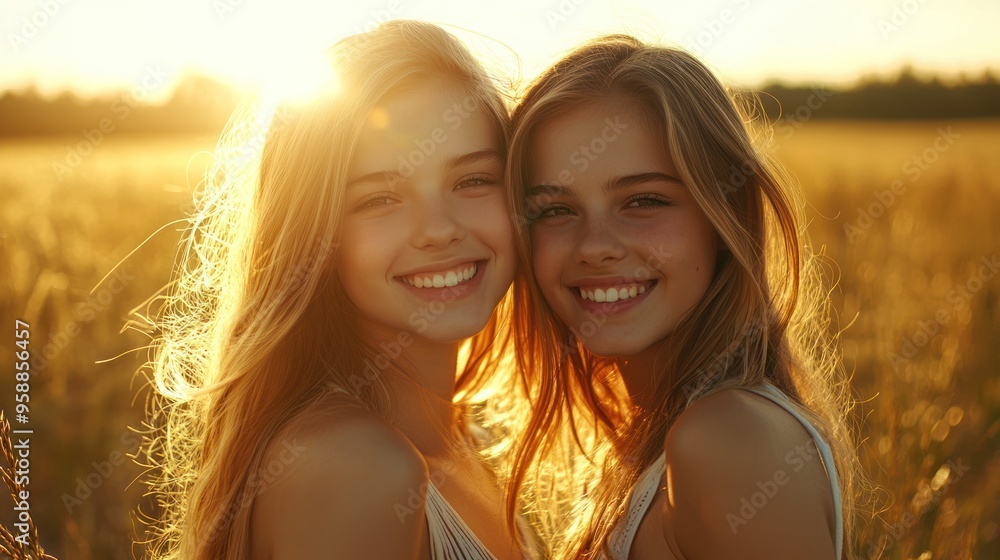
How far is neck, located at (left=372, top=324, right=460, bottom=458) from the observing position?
101 inches

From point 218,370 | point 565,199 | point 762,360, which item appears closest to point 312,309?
point 218,370

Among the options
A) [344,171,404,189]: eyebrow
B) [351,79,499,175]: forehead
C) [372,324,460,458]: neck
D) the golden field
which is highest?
[351,79,499,175]: forehead

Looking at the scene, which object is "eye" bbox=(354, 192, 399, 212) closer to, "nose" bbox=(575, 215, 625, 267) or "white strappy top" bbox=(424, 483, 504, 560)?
"nose" bbox=(575, 215, 625, 267)

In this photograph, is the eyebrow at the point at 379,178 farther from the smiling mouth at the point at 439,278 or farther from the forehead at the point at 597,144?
the forehead at the point at 597,144

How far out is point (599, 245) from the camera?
→ 2.42m

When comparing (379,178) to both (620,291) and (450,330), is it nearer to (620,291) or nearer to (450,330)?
(450,330)

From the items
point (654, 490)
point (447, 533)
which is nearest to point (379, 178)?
point (447, 533)

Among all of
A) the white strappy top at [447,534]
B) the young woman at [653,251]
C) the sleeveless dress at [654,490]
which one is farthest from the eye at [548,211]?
the white strappy top at [447,534]

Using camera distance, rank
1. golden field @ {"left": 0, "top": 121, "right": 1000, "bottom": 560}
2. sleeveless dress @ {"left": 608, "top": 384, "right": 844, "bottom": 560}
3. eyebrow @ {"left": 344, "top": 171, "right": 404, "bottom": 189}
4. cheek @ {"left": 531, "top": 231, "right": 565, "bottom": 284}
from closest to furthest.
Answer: sleeveless dress @ {"left": 608, "top": 384, "right": 844, "bottom": 560}, eyebrow @ {"left": 344, "top": 171, "right": 404, "bottom": 189}, cheek @ {"left": 531, "top": 231, "right": 565, "bottom": 284}, golden field @ {"left": 0, "top": 121, "right": 1000, "bottom": 560}

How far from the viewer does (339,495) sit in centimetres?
189

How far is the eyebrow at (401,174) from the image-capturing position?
2285 mm

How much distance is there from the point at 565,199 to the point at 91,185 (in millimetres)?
7973

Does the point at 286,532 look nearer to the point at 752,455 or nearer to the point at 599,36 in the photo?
the point at 752,455

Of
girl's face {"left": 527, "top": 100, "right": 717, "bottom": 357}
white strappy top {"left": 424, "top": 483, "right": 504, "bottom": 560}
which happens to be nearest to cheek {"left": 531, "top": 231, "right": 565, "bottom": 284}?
girl's face {"left": 527, "top": 100, "right": 717, "bottom": 357}
